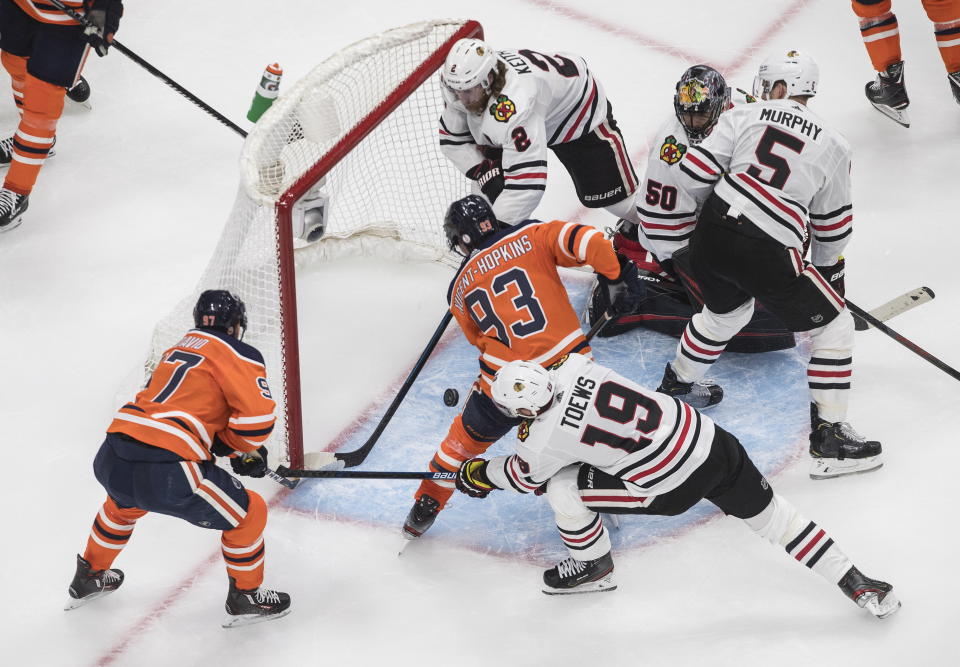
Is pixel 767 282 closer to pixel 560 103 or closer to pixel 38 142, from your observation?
pixel 560 103

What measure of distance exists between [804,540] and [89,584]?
187 centimetres

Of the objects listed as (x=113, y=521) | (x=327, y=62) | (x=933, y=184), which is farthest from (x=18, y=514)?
(x=933, y=184)

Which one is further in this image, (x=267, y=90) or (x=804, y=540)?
(x=267, y=90)

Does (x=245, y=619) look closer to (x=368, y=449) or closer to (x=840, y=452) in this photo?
(x=368, y=449)

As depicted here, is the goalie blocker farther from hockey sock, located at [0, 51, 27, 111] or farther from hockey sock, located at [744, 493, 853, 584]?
hockey sock, located at [0, 51, 27, 111]

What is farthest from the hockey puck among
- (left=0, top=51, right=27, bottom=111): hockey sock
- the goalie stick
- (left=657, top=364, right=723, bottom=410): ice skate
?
(left=0, top=51, right=27, bottom=111): hockey sock

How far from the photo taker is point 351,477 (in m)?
3.46

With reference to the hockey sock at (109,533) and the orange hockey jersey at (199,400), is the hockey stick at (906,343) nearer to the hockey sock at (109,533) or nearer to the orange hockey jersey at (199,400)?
the orange hockey jersey at (199,400)

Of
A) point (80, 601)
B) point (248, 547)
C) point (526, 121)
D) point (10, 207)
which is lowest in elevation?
point (80, 601)

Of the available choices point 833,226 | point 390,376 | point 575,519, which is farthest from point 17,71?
point 833,226

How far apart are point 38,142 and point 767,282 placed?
2.69 m

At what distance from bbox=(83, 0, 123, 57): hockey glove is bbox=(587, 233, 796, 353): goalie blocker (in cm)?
196

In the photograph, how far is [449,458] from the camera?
133 inches

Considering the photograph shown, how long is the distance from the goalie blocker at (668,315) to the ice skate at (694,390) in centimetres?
25
